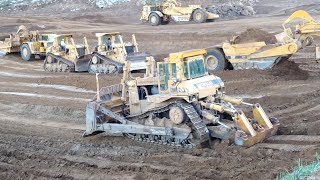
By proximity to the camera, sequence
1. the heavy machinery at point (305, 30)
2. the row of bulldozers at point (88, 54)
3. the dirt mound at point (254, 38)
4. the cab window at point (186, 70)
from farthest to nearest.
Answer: the row of bulldozers at point (88, 54) → the dirt mound at point (254, 38) → the heavy machinery at point (305, 30) → the cab window at point (186, 70)

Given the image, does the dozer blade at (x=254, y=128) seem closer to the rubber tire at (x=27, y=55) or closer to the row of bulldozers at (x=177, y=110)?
the row of bulldozers at (x=177, y=110)

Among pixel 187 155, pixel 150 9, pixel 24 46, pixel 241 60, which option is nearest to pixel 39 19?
pixel 150 9

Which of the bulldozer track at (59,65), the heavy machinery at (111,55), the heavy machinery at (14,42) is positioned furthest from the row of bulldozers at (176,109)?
the heavy machinery at (14,42)

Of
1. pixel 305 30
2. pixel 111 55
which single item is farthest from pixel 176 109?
pixel 111 55

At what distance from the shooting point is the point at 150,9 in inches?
1485

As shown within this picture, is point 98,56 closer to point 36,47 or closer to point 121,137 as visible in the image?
point 36,47

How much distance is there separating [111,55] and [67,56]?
2.58m

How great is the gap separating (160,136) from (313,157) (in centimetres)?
363

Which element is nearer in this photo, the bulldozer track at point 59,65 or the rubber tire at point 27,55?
the bulldozer track at point 59,65

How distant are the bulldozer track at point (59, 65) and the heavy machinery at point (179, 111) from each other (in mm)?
10826

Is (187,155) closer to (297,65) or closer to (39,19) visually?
(297,65)

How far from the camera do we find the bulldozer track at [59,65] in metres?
24.9

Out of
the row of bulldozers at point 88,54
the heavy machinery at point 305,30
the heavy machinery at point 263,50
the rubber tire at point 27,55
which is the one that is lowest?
the rubber tire at point 27,55

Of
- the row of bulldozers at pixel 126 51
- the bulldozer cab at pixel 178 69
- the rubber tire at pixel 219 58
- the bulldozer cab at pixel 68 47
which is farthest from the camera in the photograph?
the bulldozer cab at pixel 68 47
